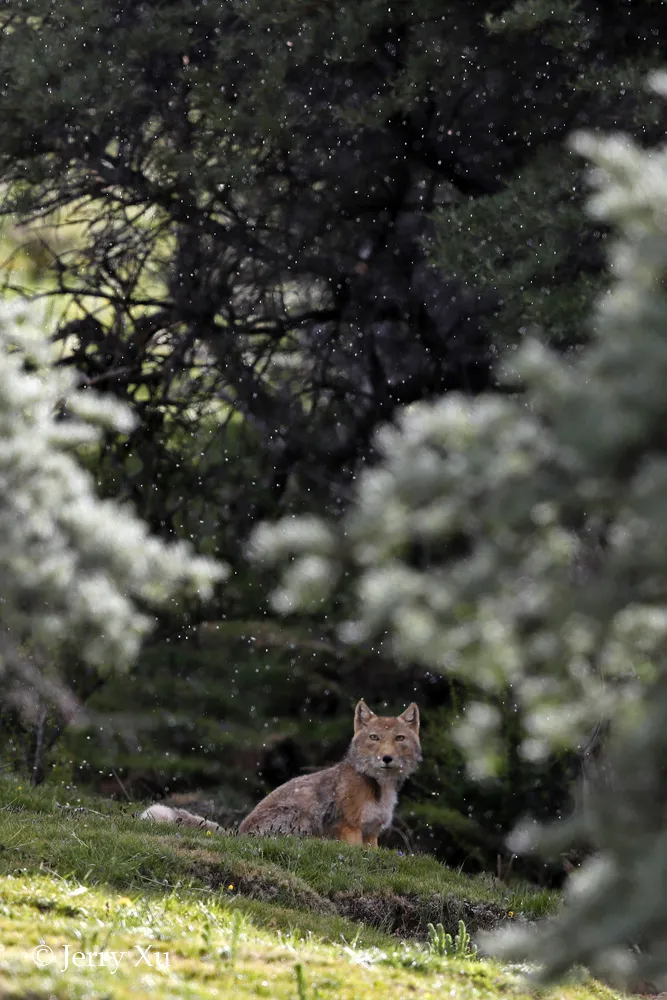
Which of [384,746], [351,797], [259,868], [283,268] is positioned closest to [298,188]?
[283,268]

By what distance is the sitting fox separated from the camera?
372 inches

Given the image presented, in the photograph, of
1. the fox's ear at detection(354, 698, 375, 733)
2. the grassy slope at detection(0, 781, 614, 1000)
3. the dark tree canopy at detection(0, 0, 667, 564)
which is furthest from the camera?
the dark tree canopy at detection(0, 0, 667, 564)

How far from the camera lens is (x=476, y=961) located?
6.70 m

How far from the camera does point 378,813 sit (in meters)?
9.47

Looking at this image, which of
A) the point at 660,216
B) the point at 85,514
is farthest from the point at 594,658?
the point at 85,514

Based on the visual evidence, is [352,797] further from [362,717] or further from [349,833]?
[362,717]

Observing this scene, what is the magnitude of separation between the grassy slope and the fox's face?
87 cm

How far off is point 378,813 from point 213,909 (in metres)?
3.23

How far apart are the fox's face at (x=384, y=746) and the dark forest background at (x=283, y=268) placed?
6.54 feet

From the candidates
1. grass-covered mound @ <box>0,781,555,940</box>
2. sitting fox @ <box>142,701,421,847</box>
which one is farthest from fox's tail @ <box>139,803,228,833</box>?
grass-covered mound @ <box>0,781,555,940</box>

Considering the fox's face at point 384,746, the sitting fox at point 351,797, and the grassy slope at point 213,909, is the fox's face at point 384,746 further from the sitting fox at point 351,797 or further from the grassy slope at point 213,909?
the grassy slope at point 213,909

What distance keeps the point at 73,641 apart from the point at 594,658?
2.89 metres

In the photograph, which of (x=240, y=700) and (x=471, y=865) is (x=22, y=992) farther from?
(x=240, y=700)

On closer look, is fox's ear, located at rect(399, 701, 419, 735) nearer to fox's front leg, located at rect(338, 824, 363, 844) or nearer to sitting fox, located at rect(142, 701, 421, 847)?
sitting fox, located at rect(142, 701, 421, 847)
